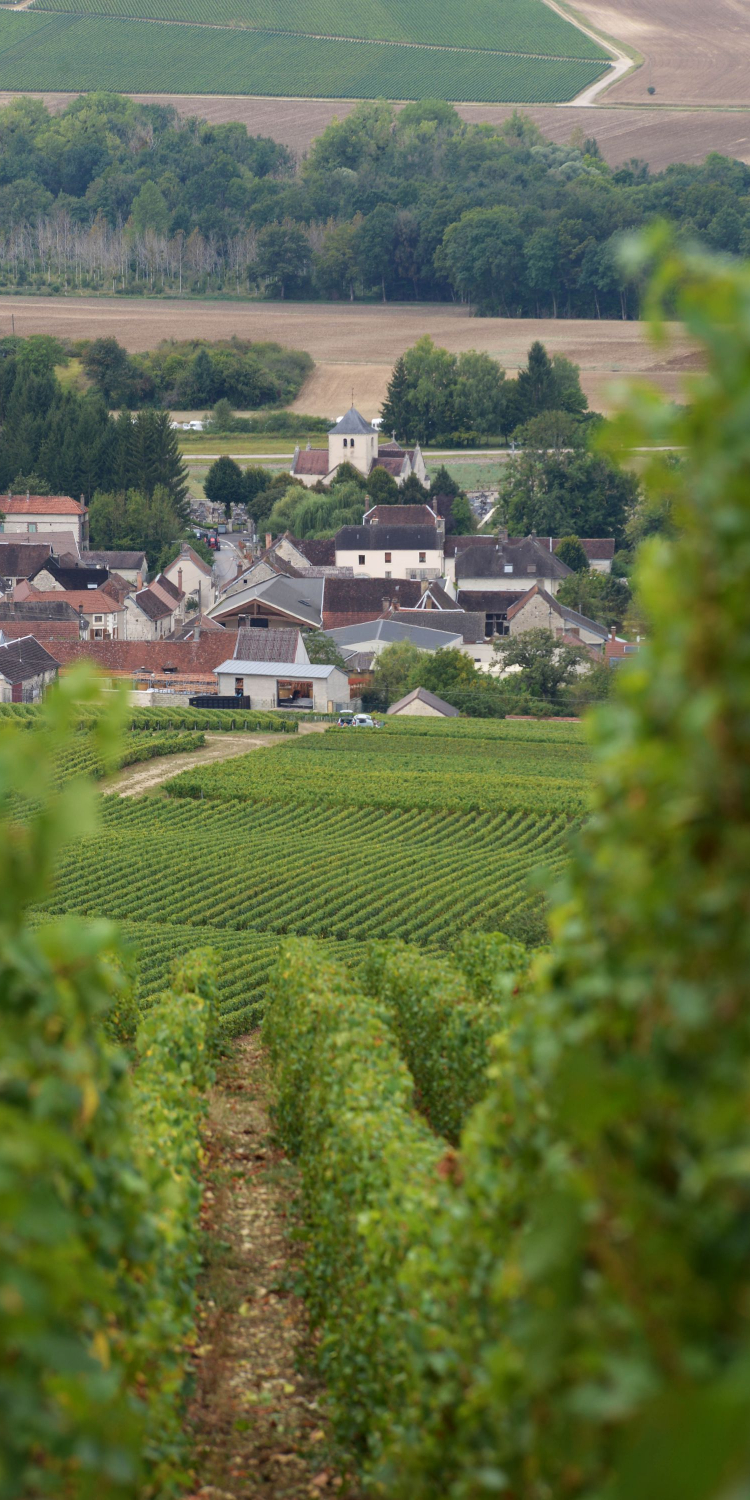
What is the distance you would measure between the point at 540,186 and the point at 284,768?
137 m

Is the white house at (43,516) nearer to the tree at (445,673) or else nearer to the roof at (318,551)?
the roof at (318,551)

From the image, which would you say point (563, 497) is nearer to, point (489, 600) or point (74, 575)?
point (489, 600)

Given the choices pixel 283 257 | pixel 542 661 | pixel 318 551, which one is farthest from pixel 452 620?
pixel 283 257

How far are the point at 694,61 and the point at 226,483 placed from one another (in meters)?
127

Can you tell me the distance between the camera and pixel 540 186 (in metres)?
168

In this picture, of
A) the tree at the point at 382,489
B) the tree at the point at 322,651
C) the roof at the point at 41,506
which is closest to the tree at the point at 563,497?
the tree at the point at 382,489

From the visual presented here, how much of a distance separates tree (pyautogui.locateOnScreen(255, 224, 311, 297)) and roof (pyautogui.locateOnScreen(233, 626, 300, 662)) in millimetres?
98386

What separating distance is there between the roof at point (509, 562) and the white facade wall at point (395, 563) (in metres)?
1.44

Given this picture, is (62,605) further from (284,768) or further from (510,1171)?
(510,1171)

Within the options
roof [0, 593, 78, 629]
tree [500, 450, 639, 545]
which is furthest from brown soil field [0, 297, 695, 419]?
roof [0, 593, 78, 629]

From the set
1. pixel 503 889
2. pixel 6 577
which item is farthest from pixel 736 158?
pixel 503 889

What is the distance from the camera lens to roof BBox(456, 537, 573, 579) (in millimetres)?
84375

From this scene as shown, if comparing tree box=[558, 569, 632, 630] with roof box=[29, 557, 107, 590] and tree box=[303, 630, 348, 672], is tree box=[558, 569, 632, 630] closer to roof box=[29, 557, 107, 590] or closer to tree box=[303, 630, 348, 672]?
tree box=[303, 630, 348, 672]

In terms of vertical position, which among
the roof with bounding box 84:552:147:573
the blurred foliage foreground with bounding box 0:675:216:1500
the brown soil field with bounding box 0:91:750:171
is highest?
the brown soil field with bounding box 0:91:750:171
